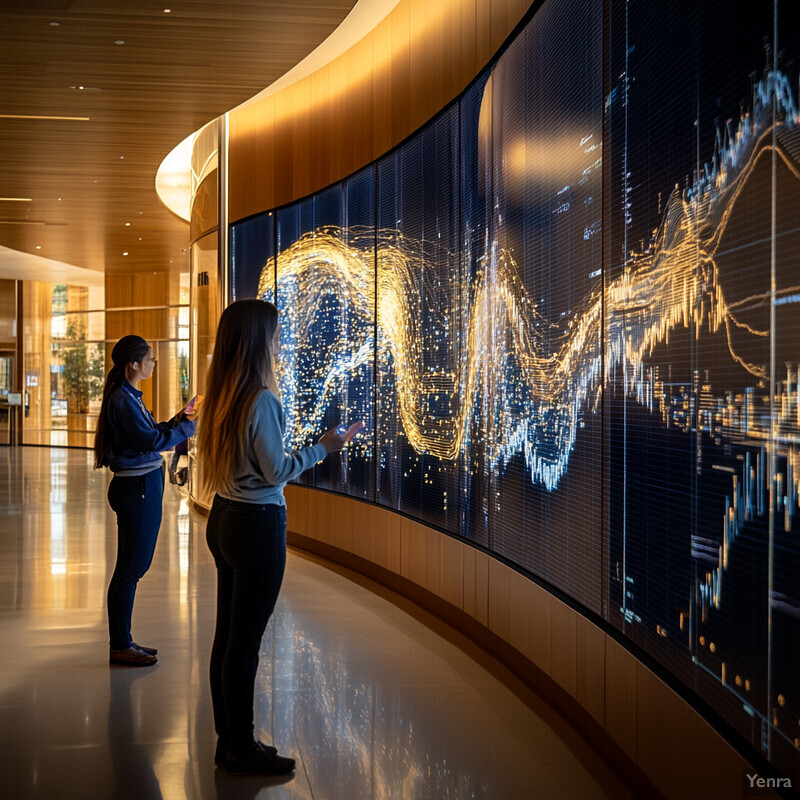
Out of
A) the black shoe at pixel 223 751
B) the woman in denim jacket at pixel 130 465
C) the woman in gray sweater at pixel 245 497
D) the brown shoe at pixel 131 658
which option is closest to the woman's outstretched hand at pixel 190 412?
the woman in denim jacket at pixel 130 465

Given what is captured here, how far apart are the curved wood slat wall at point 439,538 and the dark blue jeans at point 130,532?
5.28 ft

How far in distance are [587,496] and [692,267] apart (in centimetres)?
113

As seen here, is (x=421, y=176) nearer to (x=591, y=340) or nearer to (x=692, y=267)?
(x=591, y=340)

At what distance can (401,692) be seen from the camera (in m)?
4.21

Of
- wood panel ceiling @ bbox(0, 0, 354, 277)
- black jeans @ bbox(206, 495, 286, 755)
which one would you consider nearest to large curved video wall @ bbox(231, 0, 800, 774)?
black jeans @ bbox(206, 495, 286, 755)

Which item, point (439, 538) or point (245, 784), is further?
point (439, 538)

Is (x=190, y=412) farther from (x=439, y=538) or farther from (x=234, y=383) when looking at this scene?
(x=439, y=538)

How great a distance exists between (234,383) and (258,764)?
1297 millimetres

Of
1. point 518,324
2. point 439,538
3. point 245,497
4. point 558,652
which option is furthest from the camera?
point 439,538

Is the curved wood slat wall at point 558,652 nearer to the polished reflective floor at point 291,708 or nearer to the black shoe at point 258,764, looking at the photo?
the polished reflective floor at point 291,708

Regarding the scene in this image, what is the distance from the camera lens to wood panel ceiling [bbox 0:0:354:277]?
590 cm

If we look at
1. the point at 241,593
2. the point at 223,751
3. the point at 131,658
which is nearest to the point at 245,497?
the point at 241,593

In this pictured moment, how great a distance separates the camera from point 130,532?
4.53 meters

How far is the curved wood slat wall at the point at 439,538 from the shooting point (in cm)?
289
